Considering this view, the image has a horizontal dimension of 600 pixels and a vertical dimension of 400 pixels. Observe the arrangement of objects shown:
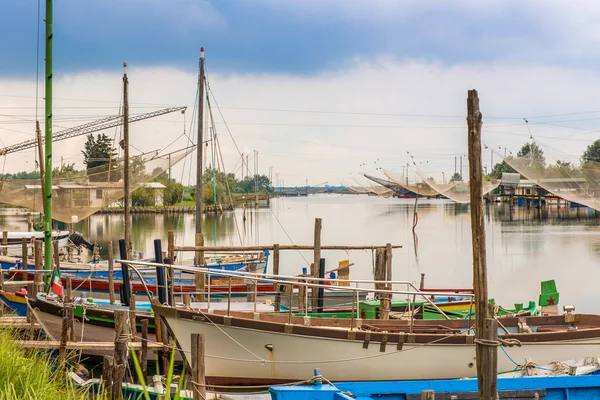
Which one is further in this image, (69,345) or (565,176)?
(565,176)

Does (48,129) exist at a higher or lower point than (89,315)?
higher

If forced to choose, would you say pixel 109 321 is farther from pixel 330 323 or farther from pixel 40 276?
pixel 330 323

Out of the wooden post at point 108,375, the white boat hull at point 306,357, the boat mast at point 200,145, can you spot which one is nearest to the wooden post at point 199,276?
the boat mast at point 200,145

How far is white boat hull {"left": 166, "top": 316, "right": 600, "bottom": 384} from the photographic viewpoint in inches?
537

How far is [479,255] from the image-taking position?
8.88 metres

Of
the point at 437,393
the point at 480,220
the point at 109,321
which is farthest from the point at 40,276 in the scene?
the point at 480,220

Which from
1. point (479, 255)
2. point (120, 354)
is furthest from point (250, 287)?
point (479, 255)

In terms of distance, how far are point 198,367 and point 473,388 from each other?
4.37 metres

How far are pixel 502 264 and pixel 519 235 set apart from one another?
20500 millimetres

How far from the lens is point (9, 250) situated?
3638 centimetres

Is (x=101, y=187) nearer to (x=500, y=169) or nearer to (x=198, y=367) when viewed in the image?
(x=198, y=367)

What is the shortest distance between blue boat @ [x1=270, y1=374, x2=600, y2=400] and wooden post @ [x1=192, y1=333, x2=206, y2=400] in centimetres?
158

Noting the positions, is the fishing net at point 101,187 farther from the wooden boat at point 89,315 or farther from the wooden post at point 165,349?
the wooden post at point 165,349

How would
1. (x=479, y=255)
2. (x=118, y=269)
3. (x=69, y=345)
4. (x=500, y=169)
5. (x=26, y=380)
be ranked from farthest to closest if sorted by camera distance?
(x=500, y=169) < (x=118, y=269) < (x=69, y=345) < (x=479, y=255) < (x=26, y=380)
